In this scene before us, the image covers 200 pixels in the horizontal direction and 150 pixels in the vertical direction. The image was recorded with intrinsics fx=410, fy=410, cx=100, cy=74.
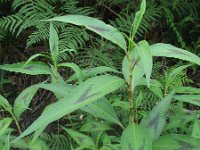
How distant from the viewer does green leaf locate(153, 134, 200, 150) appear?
1.39 metres

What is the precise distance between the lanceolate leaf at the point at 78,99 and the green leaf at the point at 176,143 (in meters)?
0.31

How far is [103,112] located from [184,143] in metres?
0.30

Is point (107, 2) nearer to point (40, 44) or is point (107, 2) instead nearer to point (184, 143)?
point (40, 44)

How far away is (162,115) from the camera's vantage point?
57.8 inches

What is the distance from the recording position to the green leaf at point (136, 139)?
1.25 meters

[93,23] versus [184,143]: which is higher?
[93,23]

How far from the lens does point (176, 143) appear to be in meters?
1.40

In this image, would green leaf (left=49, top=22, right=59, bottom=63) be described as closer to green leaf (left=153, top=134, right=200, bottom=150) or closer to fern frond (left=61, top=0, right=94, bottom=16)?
green leaf (left=153, top=134, right=200, bottom=150)

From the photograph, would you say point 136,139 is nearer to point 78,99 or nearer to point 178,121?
point 78,99

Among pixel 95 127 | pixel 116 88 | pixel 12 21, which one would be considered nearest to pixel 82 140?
pixel 95 127

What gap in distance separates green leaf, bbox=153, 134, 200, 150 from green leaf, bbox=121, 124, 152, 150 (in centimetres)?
13

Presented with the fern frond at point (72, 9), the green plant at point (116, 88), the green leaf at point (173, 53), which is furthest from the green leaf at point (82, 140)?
the fern frond at point (72, 9)

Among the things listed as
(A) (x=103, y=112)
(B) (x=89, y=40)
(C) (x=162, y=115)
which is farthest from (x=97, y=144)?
(B) (x=89, y=40)

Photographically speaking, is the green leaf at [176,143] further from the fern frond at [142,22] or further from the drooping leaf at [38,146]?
the fern frond at [142,22]
